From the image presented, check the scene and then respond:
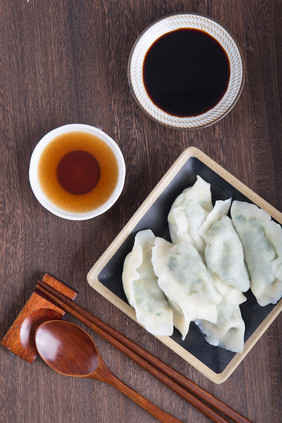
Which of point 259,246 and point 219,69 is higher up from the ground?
point 219,69

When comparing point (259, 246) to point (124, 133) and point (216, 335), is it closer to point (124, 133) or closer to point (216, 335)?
point (216, 335)

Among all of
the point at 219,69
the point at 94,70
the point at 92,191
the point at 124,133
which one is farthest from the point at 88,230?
the point at 219,69

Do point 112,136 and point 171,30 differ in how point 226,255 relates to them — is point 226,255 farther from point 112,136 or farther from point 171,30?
point 171,30

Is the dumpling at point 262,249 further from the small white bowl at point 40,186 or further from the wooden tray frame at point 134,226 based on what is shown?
the small white bowl at point 40,186

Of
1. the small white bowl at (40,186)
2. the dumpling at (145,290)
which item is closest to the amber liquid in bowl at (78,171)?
the small white bowl at (40,186)

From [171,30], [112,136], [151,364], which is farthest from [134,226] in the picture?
[171,30]

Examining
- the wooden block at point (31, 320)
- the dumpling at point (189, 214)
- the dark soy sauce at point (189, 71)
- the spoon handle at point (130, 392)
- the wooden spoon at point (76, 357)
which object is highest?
the dark soy sauce at point (189, 71)
